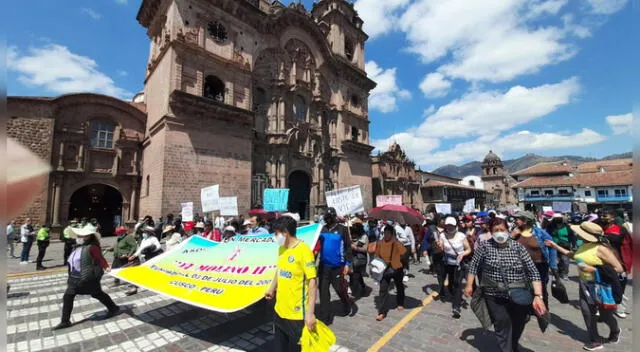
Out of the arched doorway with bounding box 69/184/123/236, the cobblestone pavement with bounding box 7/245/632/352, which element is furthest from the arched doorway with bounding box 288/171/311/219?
the cobblestone pavement with bounding box 7/245/632/352

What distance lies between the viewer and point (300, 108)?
2348 centimetres

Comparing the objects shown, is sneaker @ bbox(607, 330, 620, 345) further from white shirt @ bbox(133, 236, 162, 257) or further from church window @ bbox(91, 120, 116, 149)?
church window @ bbox(91, 120, 116, 149)

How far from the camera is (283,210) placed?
1320 centimetres

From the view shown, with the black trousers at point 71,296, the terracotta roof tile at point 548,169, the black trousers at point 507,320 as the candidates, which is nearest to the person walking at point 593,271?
the black trousers at point 507,320

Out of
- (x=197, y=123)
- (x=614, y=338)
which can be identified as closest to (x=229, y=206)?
(x=197, y=123)

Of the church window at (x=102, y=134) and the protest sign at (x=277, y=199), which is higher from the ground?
the church window at (x=102, y=134)

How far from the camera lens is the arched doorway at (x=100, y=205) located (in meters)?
17.3

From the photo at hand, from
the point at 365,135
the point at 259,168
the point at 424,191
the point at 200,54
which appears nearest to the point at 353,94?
the point at 365,135

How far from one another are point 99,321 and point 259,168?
15353 mm

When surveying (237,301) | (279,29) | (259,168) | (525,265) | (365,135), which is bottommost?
(237,301)

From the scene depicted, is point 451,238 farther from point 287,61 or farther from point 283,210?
point 287,61

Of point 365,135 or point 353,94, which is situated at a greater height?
point 353,94

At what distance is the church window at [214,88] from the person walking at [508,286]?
1728 centimetres

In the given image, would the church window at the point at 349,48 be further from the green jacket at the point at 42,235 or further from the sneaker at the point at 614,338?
the sneaker at the point at 614,338
